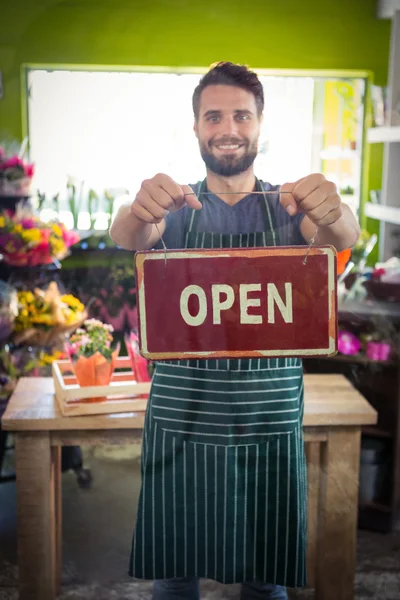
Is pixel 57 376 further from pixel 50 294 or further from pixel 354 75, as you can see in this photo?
pixel 354 75

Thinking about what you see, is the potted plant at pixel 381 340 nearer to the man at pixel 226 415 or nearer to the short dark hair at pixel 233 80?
the man at pixel 226 415

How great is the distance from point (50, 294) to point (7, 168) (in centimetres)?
17

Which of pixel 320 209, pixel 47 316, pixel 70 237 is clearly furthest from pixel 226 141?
pixel 47 316

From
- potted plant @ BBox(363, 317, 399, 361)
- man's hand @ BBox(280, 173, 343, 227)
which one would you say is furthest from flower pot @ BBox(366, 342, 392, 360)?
man's hand @ BBox(280, 173, 343, 227)

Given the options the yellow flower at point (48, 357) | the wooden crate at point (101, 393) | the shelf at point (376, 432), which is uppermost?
the yellow flower at point (48, 357)

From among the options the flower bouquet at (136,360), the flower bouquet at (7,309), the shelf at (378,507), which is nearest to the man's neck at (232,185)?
the flower bouquet at (136,360)

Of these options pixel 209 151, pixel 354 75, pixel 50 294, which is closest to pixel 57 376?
pixel 50 294

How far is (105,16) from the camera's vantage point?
73 centimetres

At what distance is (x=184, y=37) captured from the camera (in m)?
0.76

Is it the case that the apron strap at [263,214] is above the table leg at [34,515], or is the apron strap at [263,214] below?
above

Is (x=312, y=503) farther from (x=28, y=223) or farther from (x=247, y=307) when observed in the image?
(x=28, y=223)

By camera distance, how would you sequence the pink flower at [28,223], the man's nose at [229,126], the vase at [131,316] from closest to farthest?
the man's nose at [229,126] < the vase at [131,316] < the pink flower at [28,223]

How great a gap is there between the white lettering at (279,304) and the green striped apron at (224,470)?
56 mm

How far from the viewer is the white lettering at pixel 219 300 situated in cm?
70
